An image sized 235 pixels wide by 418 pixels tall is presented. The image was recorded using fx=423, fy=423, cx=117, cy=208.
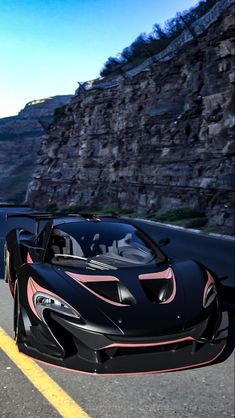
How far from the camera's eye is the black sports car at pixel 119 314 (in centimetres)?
224

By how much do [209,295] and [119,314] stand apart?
66 cm

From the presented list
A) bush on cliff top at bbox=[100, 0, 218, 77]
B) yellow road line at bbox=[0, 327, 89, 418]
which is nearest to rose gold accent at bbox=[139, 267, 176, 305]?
yellow road line at bbox=[0, 327, 89, 418]

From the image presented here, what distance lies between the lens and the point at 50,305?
98.4 inches

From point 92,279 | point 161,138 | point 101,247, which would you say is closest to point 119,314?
point 92,279

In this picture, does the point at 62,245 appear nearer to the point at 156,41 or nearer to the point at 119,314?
the point at 119,314

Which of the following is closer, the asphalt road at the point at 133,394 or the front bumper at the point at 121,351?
the front bumper at the point at 121,351

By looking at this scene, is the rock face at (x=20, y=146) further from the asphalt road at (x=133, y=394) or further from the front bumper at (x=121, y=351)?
the front bumper at (x=121, y=351)

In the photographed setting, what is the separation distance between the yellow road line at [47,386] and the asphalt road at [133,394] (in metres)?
0.04

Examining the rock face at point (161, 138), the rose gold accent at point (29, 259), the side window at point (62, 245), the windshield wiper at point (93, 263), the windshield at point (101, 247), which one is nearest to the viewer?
the windshield wiper at point (93, 263)

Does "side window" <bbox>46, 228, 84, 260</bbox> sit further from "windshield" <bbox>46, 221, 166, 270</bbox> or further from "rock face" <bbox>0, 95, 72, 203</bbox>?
"rock face" <bbox>0, 95, 72, 203</bbox>

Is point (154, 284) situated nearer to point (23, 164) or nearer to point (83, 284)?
point (83, 284)

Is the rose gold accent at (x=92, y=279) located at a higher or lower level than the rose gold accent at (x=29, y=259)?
higher

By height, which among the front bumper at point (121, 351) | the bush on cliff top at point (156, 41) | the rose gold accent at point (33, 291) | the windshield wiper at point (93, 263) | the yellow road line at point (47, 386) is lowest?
the yellow road line at point (47, 386)

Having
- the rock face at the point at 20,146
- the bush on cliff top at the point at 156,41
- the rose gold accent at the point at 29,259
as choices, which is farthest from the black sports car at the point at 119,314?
the rock face at the point at 20,146
